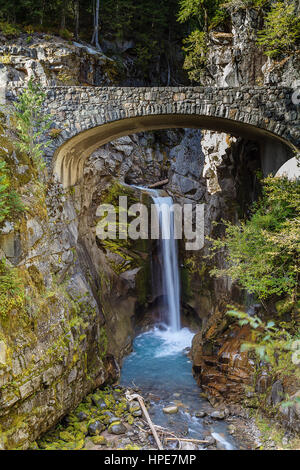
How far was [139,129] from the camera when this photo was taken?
30.3ft

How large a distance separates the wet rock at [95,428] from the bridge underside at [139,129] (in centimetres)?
575

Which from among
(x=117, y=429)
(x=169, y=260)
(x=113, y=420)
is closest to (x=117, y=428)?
(x=117, y=429)

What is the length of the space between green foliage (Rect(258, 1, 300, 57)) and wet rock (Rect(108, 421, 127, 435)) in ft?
35.3

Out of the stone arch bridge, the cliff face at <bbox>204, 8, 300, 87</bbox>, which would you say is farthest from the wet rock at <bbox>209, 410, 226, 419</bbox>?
the cliff face at <bbox>204, 8, 300, 87</bbox>

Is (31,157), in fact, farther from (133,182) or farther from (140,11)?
(140,11)

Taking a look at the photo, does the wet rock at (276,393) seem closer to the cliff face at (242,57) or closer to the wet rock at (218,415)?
the wet rock at (218,415)

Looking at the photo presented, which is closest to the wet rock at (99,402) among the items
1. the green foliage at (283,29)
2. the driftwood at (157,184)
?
the driftwood at (157,184)

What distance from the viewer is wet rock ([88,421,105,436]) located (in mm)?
5461

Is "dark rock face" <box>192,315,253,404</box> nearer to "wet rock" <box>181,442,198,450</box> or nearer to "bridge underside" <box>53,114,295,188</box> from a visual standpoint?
"wet rock" <box>181,442,198,450</box>

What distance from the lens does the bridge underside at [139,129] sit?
7781 millimetres

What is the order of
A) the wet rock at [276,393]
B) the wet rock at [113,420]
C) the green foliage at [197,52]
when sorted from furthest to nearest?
1. the green foliage at [197,52]
2. the wet rock at [113,420]
3. the wet rock at [276,393]

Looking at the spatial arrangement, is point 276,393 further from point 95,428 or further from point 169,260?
point 169,260

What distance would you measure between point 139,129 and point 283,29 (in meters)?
4.98

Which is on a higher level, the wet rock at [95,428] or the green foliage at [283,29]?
the green foliage at [283,29]
